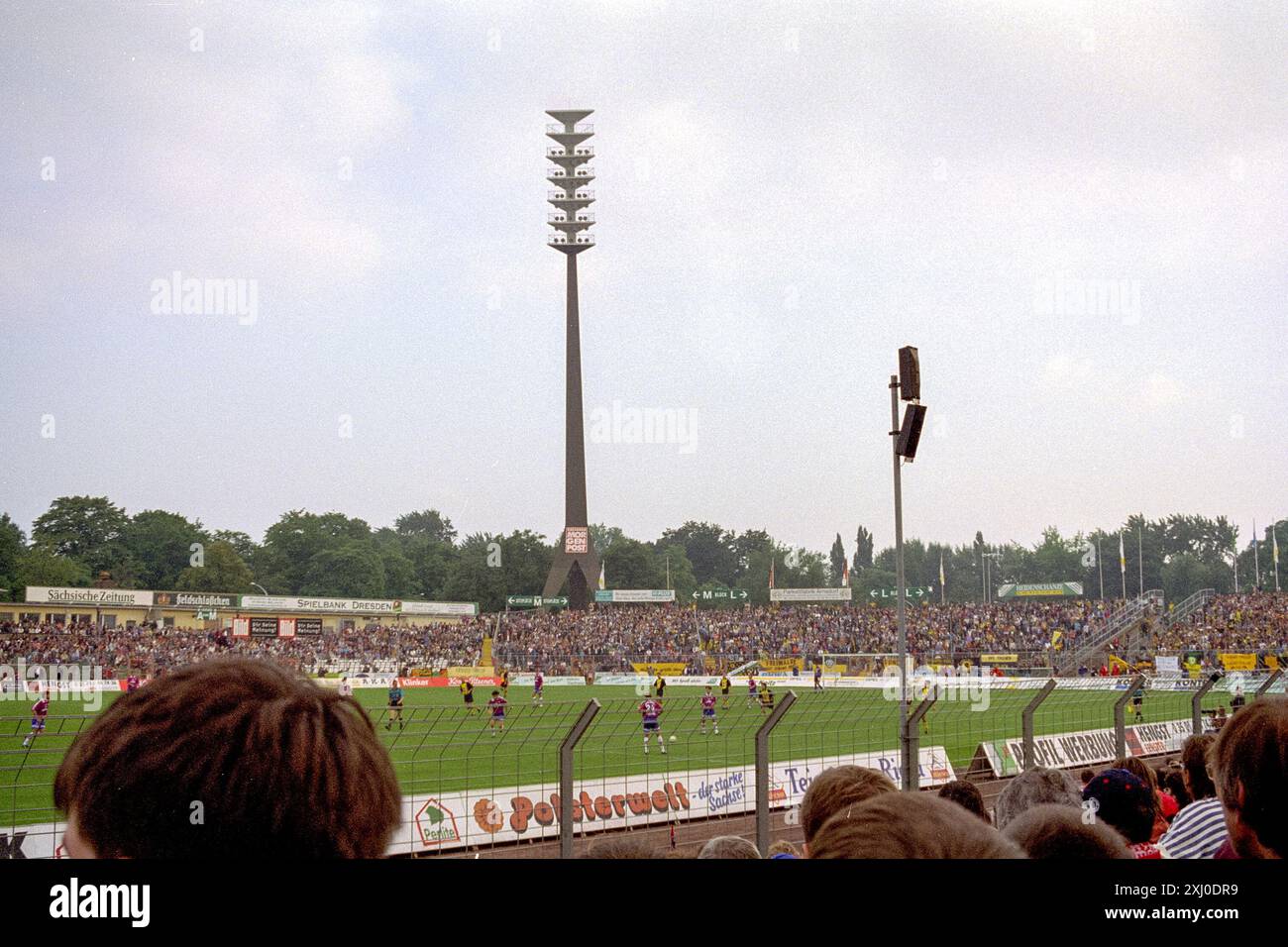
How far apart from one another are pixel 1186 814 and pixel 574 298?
88211mm

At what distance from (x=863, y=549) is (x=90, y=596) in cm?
14117

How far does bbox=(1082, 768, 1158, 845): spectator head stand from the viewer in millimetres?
4641

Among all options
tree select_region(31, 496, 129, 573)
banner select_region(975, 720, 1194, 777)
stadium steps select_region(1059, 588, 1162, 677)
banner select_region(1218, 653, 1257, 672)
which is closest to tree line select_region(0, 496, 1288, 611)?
tree select_region(31, 496, 129, 573)

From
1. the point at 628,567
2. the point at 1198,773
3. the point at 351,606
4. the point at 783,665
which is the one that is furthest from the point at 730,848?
the point at 628,567

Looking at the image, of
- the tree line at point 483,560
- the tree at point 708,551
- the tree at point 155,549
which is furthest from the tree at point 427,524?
the tree at point 155,549

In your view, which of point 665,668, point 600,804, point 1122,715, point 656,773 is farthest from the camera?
point 665,668

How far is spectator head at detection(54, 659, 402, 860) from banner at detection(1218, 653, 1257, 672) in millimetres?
52785

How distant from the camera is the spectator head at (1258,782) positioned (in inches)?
113

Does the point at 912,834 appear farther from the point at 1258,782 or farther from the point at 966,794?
the point at 966,794

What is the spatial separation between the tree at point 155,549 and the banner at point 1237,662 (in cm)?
7561

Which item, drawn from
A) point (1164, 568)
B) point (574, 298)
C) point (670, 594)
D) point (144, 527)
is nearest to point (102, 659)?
point (144, 527)

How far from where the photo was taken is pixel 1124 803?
4648 mm

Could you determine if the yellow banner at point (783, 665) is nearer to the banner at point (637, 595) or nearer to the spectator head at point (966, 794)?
the banner at point (637, 595)
